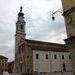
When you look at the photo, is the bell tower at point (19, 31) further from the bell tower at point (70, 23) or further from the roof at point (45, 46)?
the bell tower at point (70, 23)

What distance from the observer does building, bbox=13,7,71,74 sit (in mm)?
43625

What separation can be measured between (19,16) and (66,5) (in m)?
45.7

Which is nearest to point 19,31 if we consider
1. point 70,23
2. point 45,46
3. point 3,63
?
point 45,46

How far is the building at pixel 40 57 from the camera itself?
43625 millimetres

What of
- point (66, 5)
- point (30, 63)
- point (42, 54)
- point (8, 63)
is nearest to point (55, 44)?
point (42, 54)

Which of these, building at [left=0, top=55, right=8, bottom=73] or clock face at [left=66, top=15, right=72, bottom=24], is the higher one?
building at [left=0, top=55, right=8, bottom=73]

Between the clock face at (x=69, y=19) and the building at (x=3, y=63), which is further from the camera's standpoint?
the building at (x=3, y=63)

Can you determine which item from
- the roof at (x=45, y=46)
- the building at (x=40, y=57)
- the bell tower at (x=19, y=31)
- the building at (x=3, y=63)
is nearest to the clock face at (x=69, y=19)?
the building at (x=40, y=57)

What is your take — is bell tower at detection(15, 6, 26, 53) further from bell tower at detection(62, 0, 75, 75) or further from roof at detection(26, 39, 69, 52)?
bell tower at detection(62, 0, 75, 75)

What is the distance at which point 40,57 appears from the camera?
44.3 m

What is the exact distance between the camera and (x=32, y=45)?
150 feet

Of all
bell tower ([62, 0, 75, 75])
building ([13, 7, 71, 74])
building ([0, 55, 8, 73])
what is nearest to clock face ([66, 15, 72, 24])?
bell tower ([62, 0, 75, 75])

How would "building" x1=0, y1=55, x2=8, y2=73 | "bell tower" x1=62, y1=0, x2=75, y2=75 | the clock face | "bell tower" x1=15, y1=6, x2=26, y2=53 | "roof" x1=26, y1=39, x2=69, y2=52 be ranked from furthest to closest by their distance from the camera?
"building" x1=0, y1=55, x2=8, y2=73, "bell tower" x1=15, y1=6, x2=26, y2=53, "roof" x1=26, y1=39, x2=69, y2=52, the clock face, "bell tower" x1=62, y1=0, x2=75, y2=75

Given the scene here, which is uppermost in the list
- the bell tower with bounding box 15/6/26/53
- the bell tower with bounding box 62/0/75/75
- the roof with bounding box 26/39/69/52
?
the bell tower with bounding box 15/6/26/53
